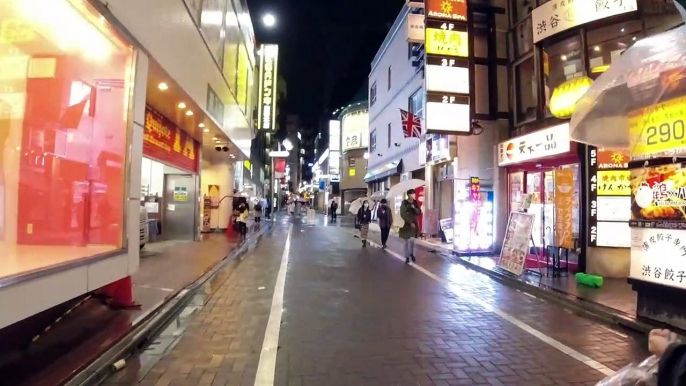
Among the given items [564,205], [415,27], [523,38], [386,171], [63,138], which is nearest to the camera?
[63,138]

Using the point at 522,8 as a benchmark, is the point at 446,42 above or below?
below

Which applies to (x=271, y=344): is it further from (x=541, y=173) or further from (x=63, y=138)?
(x=541, y=173)

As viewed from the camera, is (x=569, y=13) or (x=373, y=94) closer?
(x=569, y=13)

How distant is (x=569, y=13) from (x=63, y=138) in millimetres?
11565

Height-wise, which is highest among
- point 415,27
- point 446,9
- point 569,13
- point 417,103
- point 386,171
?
point 415,27

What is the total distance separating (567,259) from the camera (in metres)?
A: 12.0

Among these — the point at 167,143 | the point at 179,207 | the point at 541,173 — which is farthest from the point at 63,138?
the point at 541,173

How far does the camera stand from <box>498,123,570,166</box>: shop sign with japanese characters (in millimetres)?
11992

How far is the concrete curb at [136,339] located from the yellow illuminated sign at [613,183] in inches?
358

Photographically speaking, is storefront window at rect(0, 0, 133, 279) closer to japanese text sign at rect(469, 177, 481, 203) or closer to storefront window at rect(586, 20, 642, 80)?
storefront window at rect(586, 20, 642, 80)

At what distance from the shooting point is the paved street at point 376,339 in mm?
4945

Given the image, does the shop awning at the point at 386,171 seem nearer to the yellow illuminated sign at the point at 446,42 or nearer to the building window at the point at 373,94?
the building window at the point at 373,94

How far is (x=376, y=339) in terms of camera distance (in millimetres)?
6223

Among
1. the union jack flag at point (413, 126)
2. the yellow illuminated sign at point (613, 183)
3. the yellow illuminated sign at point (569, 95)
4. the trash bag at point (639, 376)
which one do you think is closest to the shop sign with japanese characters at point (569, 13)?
the yellow illuminated sign at point (569, 95)
